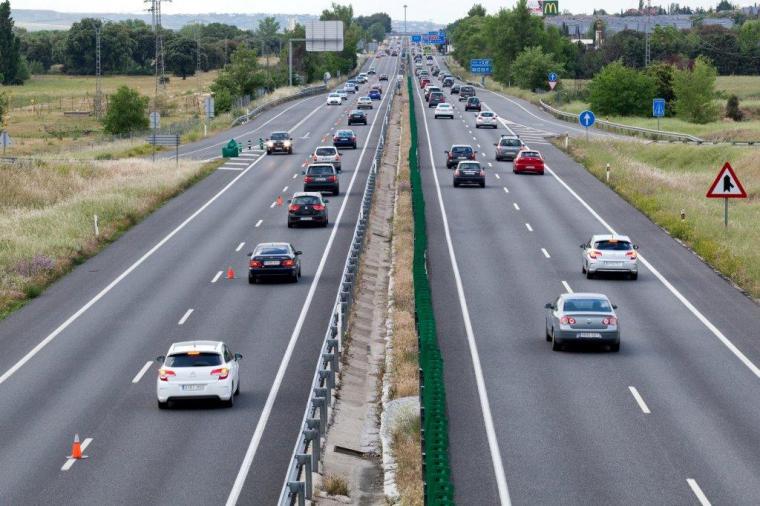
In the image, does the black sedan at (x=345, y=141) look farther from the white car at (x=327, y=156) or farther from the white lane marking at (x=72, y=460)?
the white lane marking at (x=72, y=460)

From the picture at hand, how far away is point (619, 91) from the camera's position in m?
123

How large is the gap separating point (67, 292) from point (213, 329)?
913cm

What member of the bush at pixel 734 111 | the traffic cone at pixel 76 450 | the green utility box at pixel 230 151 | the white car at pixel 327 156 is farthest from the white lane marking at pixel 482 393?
the bush at pixel 734 111

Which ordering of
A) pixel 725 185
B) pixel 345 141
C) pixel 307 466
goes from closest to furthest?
1. pixel 307 466
2. pixel 725 185
3. pixel 345 141

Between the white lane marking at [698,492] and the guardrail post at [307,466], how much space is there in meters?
5.65

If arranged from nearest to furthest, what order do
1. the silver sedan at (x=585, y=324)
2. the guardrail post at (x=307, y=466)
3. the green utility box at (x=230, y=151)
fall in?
the guardrail post at (x=307, y=466)
the silver sedan at (x=585, y=324)
the green utility box at (x=230, y=151)

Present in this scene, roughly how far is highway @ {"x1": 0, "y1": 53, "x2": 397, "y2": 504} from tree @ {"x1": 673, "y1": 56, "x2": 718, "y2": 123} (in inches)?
3167

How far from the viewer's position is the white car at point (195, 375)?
2605 centimetres

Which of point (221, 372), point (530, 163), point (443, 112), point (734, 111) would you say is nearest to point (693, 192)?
point (530, 163)

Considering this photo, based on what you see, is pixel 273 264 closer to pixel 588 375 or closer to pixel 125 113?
pixel 588 375

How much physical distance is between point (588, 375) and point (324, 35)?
431 ft

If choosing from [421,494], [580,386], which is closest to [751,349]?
[580,386]

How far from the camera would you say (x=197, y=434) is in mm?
24391

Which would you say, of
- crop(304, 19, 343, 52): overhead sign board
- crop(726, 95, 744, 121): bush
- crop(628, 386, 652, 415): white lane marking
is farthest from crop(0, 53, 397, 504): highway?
crop(726, 95, 744, 121): bush
